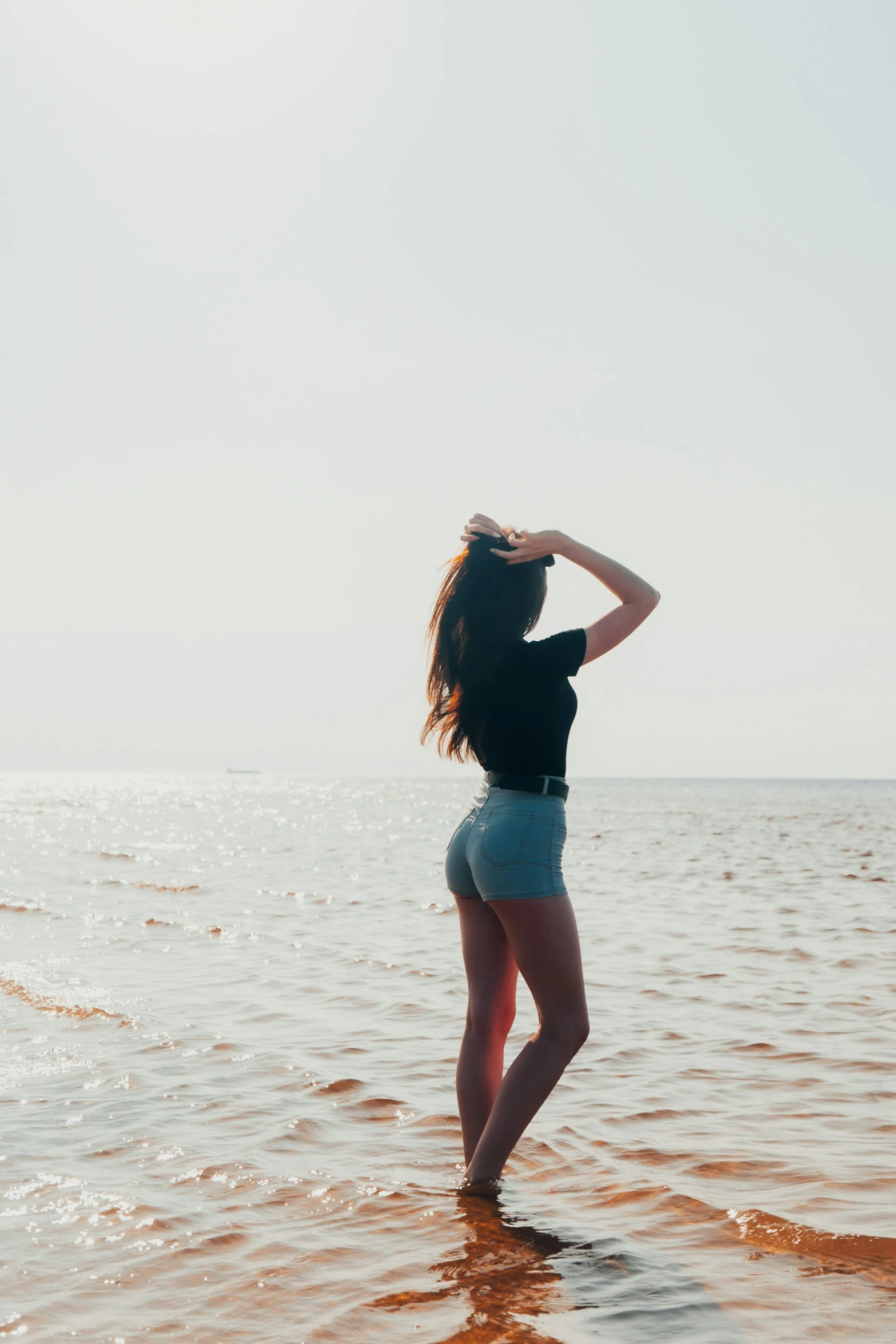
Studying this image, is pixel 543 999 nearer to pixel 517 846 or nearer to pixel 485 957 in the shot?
pixel 485 957

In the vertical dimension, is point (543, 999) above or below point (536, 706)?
below

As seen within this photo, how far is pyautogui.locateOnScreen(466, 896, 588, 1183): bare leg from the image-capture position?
353 cm

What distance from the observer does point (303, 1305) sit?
3066 mm

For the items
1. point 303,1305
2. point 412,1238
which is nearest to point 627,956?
point 412,1238

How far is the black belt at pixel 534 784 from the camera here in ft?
11.6

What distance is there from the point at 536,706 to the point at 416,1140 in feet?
7.62

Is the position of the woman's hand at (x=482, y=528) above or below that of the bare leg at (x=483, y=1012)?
above

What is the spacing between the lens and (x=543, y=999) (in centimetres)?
362

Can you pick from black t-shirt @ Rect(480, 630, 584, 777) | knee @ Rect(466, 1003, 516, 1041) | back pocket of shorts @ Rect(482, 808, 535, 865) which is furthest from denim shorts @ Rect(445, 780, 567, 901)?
knee @ Rect(466, 1003, 516, 1041)

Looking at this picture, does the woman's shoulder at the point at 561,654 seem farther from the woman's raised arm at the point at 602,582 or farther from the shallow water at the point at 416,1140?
the shallow water at the point at 416,1140

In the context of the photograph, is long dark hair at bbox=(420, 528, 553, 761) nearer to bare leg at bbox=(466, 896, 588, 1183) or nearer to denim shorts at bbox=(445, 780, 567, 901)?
denim shorts at bbox=(445, 780, 567, 901)

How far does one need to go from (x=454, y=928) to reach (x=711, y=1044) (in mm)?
5045

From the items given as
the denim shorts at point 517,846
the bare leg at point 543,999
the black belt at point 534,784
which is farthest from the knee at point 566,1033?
the black belt at point 534,784

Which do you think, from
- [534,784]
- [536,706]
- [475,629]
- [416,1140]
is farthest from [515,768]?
[416,1140]
